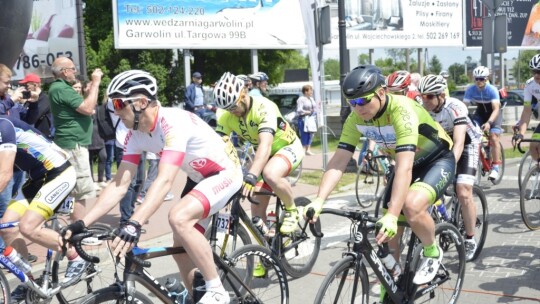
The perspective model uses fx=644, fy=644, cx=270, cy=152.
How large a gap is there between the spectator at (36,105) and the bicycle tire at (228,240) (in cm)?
374

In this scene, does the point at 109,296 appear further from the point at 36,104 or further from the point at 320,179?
the point at 320,179

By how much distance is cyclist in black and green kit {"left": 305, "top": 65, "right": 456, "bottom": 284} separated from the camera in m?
4.36

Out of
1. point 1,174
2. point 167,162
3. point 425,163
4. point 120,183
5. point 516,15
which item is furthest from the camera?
point 516,15

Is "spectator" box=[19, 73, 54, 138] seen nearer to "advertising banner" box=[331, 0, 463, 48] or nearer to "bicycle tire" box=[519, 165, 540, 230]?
"bicycle tire" box=[519, 165, 540, 230]

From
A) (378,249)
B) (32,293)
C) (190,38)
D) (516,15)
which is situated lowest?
(32,293)

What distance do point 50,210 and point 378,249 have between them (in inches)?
102

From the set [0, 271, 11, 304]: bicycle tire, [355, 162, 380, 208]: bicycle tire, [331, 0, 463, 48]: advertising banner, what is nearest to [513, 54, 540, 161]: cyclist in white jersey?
[355, 162, 380, 208]: bicycle tire

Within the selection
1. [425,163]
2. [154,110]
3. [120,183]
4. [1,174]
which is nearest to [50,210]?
[1,174]

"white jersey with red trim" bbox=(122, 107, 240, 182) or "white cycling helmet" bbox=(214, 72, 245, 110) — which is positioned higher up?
→ "white cycling helmet" bbox=(214, 72, 245, 110)

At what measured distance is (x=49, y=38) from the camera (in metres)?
14.2

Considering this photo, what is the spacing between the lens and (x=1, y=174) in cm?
482

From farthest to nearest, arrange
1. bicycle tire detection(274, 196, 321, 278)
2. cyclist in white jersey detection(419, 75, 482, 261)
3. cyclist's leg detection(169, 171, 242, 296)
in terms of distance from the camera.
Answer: cyclist in white jersey detection(419, 75, 482, 261) → bicycle tire detection(274, 196, 321, 278) → cyclist's leg detection(169, 171, 242, 296)

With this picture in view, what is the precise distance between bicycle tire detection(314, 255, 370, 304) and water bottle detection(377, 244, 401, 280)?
11.6 inches

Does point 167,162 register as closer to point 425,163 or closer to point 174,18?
point 425,163
